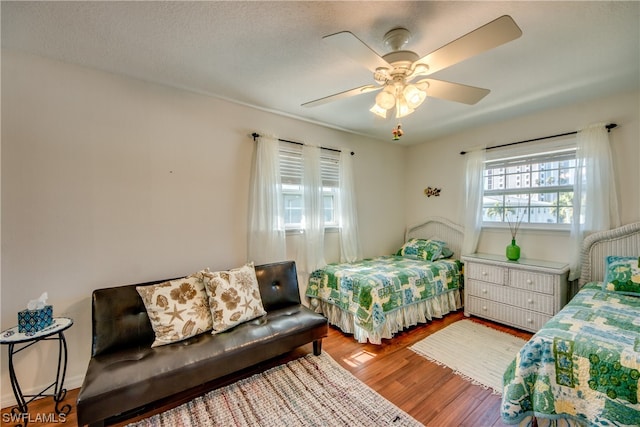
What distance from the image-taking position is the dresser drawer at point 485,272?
2.86 metres

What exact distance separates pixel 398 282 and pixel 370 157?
1.95 m

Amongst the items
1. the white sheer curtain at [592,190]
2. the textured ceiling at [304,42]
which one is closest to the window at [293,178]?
the textured ceiling at [304,42]

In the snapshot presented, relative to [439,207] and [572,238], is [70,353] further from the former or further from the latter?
[572,238]

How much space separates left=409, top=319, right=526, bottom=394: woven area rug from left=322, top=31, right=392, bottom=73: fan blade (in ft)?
7.65

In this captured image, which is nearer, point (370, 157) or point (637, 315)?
point (637, 315)

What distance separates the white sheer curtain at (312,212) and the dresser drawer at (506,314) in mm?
1860

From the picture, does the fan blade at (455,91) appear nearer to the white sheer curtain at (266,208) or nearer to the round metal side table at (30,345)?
the white sheer curtain at (266,208)

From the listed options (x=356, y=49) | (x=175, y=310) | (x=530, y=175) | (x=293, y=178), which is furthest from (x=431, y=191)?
(x=175, y=310)

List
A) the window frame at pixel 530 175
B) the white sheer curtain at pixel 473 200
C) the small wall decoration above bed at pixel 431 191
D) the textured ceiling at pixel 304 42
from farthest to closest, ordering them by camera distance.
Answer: the small wall decoration above bed at pixel 431 191 < the white sheer curtain at pixel 473 200 < the window frame at pixel 530 175 < the textured ceiling at pixel 304 42

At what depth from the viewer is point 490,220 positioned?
3.40m

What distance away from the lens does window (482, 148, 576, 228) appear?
9.30 ft

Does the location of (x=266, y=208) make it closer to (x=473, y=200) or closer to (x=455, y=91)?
(x=455, y=91)

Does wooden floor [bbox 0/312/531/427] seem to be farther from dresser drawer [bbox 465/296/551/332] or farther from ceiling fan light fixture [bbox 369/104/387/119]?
ceiling fan light fixture [bbox 369/104/387/119]

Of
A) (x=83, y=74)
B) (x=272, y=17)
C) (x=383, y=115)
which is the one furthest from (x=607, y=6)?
(x=83, y=74)
